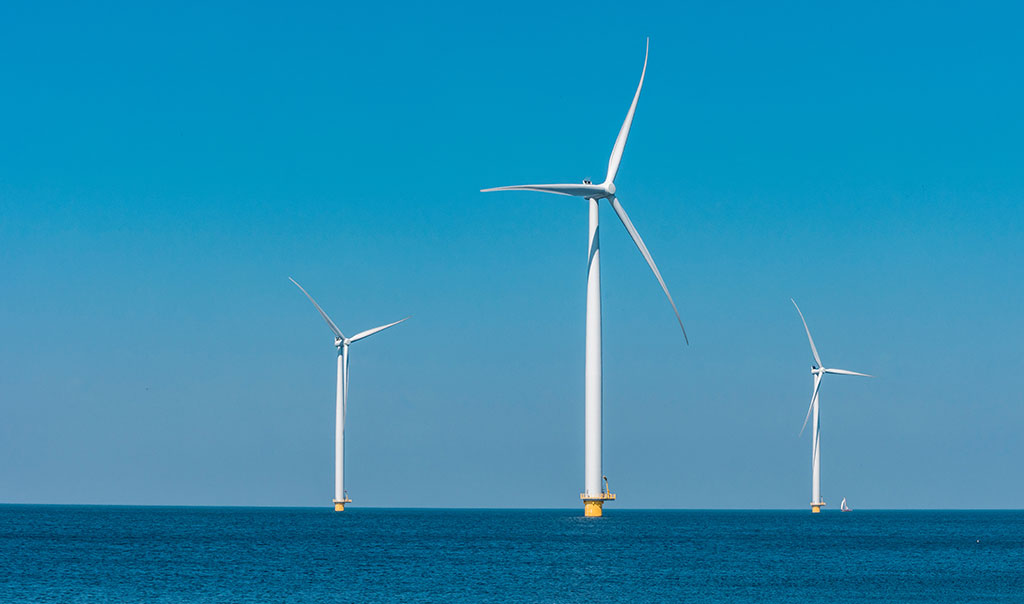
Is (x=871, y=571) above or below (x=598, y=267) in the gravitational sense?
below

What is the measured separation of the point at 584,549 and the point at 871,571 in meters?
24.8

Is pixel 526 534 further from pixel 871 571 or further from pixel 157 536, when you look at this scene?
pixel 871 571

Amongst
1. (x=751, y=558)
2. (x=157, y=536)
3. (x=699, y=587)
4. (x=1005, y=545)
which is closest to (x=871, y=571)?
(x=751, y=558)

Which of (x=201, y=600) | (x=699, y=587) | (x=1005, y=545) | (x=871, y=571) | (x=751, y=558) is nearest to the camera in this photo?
(x=201, y=600)

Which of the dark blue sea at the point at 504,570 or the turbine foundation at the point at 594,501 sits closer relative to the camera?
the dark blue sea at the point at 504,570

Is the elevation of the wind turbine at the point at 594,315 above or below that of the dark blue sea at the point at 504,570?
above

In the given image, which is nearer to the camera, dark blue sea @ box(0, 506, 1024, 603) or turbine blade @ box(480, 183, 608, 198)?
dark blue sea @ box(0, 506, 1024, 603)

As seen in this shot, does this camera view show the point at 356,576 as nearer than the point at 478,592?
No

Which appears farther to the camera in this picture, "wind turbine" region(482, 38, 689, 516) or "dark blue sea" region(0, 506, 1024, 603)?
"wind turbine" region(482, 38, 689, 516)

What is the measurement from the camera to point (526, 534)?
146375 millimetres

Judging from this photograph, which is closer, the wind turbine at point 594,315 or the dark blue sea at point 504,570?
the dark blue sea at point 504,570

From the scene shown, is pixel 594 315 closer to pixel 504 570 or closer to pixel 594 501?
pixel 594 501

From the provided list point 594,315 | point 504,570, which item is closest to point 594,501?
point 594,315

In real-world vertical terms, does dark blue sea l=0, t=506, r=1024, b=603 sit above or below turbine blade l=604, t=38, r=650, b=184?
below
